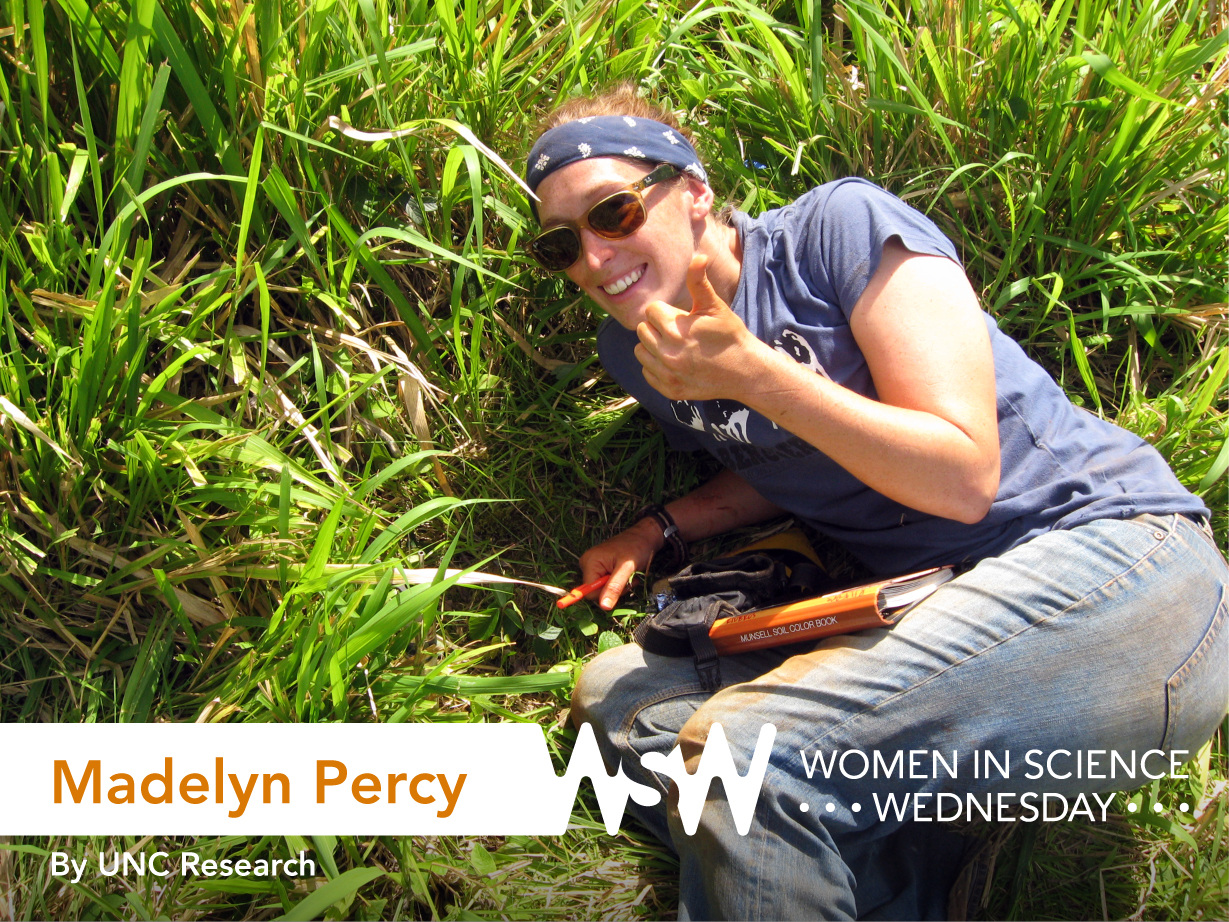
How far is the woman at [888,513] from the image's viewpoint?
1.81 m

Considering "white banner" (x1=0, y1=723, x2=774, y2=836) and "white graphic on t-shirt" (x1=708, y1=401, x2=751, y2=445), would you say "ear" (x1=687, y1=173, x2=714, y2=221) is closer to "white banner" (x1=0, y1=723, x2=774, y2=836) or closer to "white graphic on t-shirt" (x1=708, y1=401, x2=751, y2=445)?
"white graphic on t-shirt" (x1=708, y1=401, x2=751, y2=445)

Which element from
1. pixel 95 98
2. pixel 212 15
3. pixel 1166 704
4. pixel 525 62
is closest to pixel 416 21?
pixel 525 62

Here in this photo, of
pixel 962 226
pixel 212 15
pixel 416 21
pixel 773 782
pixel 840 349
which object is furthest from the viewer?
pixel 962 226

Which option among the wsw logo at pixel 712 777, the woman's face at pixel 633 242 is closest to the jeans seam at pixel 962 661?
the wsw logo at pixel 712 777

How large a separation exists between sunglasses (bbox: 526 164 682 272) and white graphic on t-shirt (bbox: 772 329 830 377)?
41 cm

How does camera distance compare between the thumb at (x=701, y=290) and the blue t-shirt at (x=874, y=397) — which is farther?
the blue t-shirt at (x=874, y=397)

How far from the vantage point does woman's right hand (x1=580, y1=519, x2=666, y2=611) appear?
8.17 ft

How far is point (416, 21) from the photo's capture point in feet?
8.07

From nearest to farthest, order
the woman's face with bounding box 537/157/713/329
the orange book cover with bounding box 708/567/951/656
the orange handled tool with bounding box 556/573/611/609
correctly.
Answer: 1. the orange book cover with bounding box 708/567/951/656
2. the woman's face with bounding box 537/157/713/329
3. the orange handled tool with bounding box 556/573/611/609

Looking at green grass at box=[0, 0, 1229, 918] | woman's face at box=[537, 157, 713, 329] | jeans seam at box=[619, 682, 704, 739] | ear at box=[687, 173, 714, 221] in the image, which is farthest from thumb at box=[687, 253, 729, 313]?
jeans seam at box=[619, 682, 704, 739]

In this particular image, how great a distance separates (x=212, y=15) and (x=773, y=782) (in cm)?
214

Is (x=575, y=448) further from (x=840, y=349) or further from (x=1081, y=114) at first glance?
(x=1081, y=114)

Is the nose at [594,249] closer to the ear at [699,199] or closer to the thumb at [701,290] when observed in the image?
the ear at [699,199]

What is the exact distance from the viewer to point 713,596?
7.36ft
